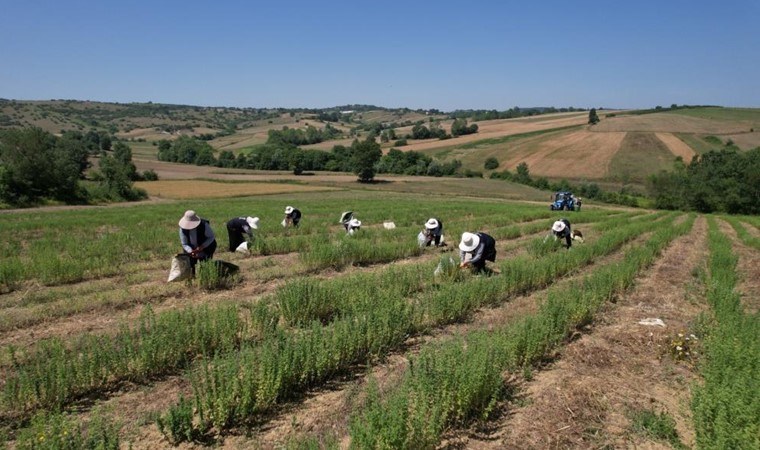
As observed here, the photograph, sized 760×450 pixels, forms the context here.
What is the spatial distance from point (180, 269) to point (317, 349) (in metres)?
5.14

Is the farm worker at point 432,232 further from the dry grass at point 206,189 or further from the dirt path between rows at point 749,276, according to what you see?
the dry grass at point 206,189

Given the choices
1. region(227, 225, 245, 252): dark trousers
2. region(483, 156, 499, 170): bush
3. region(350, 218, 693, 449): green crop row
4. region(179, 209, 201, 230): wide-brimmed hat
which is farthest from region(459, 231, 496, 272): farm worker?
region(483, 156, 499, 170): bush

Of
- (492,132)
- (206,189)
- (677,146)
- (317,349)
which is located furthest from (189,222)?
A: (492,132)

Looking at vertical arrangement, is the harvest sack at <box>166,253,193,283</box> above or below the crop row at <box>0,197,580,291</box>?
above

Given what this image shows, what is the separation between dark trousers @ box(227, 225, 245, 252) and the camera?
12.6 m

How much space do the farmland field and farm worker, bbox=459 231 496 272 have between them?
13.0 inches

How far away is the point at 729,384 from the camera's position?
4645 mm

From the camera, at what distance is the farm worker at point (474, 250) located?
976 cm

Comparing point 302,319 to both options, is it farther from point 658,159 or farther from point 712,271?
point 658,159

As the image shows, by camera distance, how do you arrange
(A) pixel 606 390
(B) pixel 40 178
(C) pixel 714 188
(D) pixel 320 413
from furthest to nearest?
(C) pixel 714 188
(B) pixel 40 178
(A) pixel 606 390
(D) pixel 320 413

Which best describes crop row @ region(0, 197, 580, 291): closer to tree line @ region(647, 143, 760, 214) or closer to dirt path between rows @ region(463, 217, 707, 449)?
dirt path between rows @ region(463, 217, 707, 449)

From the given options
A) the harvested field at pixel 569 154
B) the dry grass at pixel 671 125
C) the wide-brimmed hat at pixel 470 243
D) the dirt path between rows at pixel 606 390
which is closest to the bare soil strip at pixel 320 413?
the dirt path between rows at pixel 606 390

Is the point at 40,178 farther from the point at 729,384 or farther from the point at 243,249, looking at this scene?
the point at 729,384

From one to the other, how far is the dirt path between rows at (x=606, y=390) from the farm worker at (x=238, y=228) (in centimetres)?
895
